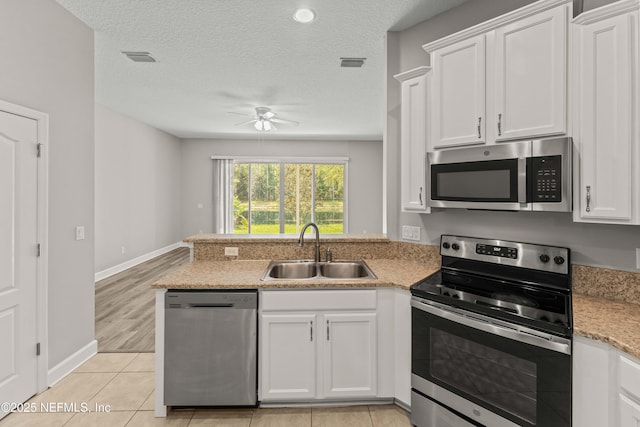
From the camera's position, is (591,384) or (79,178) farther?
(79,178)

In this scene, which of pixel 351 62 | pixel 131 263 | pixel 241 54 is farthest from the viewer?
pixel 131 263

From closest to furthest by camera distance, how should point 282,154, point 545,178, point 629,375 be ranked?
point 629,375 → point 545,178 → point 282,154

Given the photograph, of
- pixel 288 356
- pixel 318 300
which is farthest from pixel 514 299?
pixel 288 356

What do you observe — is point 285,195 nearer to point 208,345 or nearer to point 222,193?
point 222,193

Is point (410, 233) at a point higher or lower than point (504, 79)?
lower

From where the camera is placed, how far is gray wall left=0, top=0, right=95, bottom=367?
2254mm

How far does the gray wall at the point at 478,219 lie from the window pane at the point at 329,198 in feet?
19.5

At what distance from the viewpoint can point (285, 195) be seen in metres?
8.82

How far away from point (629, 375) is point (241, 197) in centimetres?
819

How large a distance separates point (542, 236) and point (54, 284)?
3397mm

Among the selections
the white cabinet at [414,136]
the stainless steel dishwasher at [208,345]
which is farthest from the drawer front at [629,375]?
the stainless steel dishwasher at [208,345]

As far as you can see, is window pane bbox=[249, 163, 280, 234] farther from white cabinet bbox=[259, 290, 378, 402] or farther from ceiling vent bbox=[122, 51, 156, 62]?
white cabinet bbox=[259, 290, 378, 402]

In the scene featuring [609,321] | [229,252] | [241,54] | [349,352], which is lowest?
[349,352]

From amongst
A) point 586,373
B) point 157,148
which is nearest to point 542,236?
point 586,373
